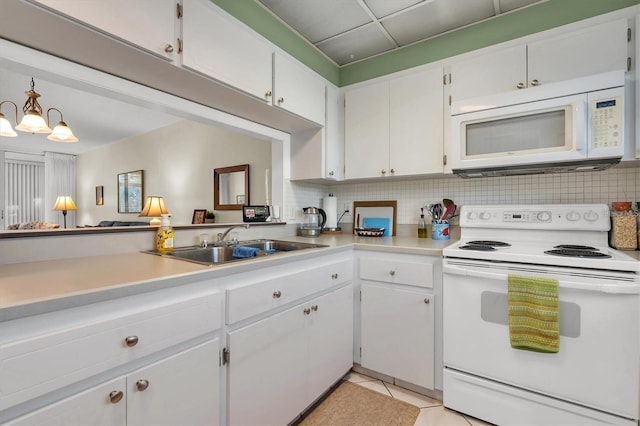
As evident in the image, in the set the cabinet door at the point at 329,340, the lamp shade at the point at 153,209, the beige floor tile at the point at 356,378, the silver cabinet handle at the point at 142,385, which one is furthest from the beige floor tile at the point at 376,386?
the lamp shade at the point at 153,209

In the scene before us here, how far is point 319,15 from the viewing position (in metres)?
1.88

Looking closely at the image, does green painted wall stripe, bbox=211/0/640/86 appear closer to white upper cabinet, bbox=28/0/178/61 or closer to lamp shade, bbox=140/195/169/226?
white upper cabinet, bbox=28/0/178/61

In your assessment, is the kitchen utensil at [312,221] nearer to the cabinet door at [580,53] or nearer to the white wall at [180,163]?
the white wall at [180,163]

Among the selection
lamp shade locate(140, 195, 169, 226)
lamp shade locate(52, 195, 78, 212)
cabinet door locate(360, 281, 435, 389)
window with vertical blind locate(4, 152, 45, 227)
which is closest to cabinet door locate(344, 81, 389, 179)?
cabinet door locate(360, 281, 435, 389)

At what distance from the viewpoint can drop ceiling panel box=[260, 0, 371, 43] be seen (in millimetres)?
1774

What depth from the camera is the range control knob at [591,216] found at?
163 cm

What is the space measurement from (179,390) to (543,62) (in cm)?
236

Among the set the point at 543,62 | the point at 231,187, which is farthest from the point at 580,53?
the point at 231,187

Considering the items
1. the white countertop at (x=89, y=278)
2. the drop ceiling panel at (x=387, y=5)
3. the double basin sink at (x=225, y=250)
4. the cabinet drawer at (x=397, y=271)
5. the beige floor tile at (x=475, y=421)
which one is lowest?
the beige floor tile at (x=475, y=421)

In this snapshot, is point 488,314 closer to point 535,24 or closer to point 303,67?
point 535,24

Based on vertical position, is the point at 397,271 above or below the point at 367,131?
below

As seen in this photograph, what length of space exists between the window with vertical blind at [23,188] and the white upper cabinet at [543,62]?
7.41 m

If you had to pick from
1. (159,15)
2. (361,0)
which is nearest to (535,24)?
(361,0)

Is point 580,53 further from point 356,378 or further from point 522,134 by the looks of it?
point 356,378
